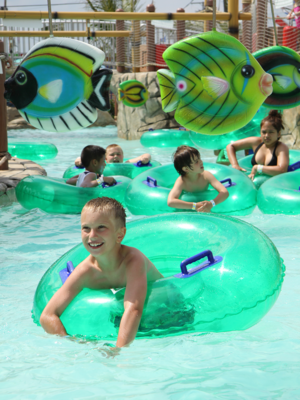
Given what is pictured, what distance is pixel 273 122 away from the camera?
520 cm

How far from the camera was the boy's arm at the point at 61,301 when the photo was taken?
2.28m

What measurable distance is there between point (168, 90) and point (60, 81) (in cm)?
72

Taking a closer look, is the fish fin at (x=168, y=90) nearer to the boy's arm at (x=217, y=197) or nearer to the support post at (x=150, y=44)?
the boy's arm at (x=217, y=197)

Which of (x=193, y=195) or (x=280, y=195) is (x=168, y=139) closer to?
(x=280, y=195)

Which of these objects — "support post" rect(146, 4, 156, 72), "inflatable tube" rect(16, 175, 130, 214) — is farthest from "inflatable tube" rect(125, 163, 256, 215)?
"support post" rect(146, 4, 156, 72)

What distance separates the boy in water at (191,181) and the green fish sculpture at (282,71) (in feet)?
2.45

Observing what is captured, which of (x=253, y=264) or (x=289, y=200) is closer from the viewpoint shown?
(x=253, y=264)

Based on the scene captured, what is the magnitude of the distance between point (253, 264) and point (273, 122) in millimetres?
3100

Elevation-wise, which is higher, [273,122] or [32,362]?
[273,122]

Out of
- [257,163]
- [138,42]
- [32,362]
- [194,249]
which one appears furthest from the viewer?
[138,42]

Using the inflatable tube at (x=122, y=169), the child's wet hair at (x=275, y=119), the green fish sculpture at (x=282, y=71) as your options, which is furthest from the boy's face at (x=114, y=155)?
the green fish sculpture at (x=282, y=71)

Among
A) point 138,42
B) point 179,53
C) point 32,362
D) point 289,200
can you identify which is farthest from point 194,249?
point 138,42

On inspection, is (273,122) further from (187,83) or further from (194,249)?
(194,249)

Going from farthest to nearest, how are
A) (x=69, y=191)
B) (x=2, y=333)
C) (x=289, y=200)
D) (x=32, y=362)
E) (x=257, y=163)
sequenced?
(x=257, y=163) < (x=69, y=191) < (x=289, y=200) < (x=2, y=333) < (x=32, y=362)
